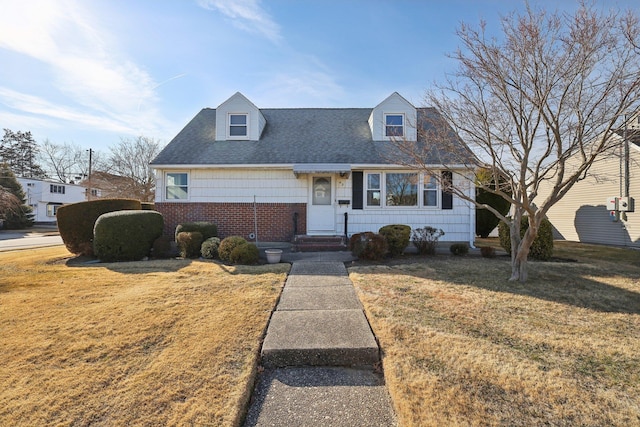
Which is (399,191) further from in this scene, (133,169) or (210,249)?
(133,169)

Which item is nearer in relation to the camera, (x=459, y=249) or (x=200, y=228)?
(x=459, y=249)

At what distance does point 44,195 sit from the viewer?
36250 mm

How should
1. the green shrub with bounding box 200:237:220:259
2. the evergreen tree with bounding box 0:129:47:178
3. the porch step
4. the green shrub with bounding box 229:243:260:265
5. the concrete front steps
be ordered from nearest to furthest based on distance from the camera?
the concrete front steps, the green shrub with bounding box 229:243:260:265, the green shrub with bounding box 200:237:220:259, the porch step, the evergreen tree with bounding box 0:129:47:178

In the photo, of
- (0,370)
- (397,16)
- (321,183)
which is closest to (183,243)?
(321,183)

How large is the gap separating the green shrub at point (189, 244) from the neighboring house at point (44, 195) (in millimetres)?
35594

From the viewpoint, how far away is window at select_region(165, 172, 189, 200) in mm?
11055

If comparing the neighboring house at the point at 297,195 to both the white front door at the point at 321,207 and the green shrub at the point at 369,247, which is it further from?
the green shrub at the point at 369,247

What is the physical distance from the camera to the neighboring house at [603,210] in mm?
11523

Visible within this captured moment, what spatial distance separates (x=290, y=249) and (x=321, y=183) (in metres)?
2.72

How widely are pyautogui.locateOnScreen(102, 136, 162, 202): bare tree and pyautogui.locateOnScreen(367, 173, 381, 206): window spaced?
24.3 m

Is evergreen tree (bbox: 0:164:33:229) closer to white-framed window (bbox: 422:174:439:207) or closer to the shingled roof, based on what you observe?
the shingled roof

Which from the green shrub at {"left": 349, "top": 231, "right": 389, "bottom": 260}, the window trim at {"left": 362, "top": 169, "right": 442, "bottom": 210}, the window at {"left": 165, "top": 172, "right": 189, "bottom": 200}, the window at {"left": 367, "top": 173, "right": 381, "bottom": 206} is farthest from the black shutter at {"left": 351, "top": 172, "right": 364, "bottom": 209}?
the window at {"left": 165, "top": 172, "right": 189, "bottom": 200}

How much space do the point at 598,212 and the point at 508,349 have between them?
563 inches

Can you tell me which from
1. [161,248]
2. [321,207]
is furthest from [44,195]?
[321,207]
